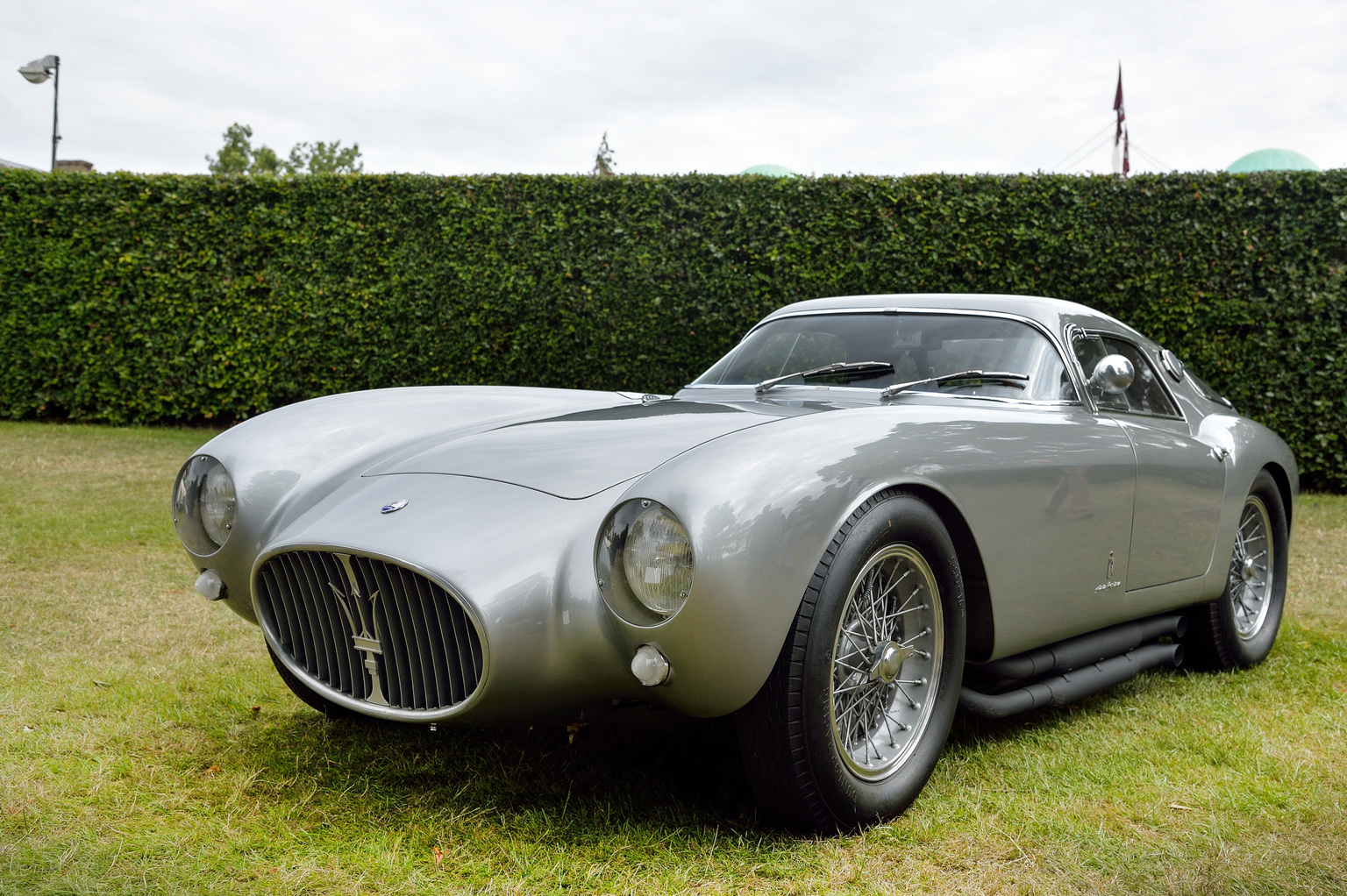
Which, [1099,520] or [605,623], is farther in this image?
[1099,520]

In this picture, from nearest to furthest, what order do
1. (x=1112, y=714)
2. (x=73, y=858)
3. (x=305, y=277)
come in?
(x=73, y=858) → (x=1112, y=714) → (x=305, y=277)

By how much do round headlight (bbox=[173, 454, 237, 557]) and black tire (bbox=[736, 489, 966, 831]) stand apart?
1.57 meters

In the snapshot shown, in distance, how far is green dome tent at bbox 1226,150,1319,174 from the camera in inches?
601

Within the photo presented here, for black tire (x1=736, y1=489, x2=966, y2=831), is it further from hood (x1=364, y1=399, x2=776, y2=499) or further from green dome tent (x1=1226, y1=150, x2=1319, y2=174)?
green dome tent (x1=1226, y1=150, x2=1319, y2=174)

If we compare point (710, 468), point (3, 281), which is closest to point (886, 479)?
point (710, 468)

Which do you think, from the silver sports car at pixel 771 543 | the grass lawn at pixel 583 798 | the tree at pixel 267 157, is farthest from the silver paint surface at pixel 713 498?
the tree at pixel 267 157

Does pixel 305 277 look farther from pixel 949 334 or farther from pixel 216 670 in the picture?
pixel 949 334

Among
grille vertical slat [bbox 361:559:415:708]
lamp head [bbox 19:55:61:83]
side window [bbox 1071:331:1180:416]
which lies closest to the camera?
grille vertical slat [bbox 361:559:415:708]

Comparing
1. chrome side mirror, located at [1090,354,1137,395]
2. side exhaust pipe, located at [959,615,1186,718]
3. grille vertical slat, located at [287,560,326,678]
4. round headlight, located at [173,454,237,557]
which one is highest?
chrome side mirror, located at [1090,354,1137,395]

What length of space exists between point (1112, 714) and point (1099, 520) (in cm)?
77

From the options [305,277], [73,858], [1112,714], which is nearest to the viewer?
[73,858]

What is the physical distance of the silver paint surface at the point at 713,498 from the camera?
7.14 ft

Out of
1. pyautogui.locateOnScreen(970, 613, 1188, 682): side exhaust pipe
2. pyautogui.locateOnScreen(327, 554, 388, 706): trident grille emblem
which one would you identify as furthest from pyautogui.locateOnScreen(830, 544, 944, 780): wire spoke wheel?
pyautogui.locateOnScreen(327, 554, 388, 706): trident grille emblem

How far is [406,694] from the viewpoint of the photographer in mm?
2369
